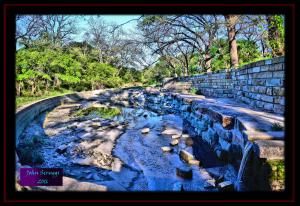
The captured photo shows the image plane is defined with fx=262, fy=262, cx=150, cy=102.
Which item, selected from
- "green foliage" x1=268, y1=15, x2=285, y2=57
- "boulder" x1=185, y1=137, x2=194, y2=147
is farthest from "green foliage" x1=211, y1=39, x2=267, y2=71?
"boulder" x1=185, y1=137, x2=194, y2=147

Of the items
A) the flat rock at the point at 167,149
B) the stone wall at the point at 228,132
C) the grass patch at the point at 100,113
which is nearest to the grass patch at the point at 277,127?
the stone wall at the point at 228,132

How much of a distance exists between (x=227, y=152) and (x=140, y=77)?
37001 mm

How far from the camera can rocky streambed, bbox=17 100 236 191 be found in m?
4.02

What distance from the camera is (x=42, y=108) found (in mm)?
10484

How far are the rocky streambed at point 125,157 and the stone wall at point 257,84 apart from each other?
151 cm

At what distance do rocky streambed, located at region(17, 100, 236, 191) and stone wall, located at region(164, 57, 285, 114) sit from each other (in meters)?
1.51

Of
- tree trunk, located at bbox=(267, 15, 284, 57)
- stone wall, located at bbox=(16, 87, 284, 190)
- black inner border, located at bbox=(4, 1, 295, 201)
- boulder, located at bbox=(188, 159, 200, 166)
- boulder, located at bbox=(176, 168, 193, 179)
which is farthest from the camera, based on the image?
tree trunk, located at bbox=(267, 15, 284, 57)

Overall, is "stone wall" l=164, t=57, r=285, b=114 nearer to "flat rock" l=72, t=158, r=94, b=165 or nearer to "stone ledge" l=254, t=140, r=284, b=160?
"stone ledge" l=254, t=140, r=284, b=160

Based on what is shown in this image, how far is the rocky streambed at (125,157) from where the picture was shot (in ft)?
13.2

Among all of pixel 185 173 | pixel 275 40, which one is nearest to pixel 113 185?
pixel 185 173

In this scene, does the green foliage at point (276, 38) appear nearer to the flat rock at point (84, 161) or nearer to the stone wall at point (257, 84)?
the stone wall at point (257, 84)

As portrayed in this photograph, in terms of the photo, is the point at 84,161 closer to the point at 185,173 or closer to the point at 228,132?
the point at 185,173
